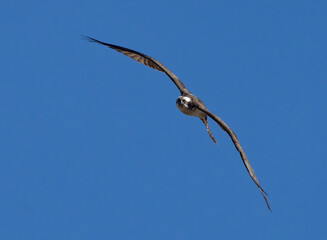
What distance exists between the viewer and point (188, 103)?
18.7 meters

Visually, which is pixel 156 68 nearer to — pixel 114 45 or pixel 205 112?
pixel 114 45

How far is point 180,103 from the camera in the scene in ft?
61.5

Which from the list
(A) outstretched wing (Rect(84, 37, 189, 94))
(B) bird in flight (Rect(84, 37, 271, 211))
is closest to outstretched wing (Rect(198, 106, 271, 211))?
(B) bird in flight (Rect(84, 37, 271, 211))

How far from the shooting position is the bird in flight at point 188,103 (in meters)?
16.6

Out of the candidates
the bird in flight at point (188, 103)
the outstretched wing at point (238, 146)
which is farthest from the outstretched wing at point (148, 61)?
the outstretched wing at point (238, 146)

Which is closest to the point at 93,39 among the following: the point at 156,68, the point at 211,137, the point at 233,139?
the point at 156,68

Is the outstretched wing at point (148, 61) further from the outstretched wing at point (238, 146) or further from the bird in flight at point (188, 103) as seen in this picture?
the outstretched wing at point (238, 146)

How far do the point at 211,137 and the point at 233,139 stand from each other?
12.3ft

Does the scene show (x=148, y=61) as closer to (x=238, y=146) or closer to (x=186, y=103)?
(x=186, y=103)

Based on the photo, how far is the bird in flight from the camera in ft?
54.5

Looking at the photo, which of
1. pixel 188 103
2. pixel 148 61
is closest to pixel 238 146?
pixel 188 103

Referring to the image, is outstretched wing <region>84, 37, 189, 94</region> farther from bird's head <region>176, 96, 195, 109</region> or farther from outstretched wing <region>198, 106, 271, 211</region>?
outstretched wing <region>198, 106, 271, 211</region>

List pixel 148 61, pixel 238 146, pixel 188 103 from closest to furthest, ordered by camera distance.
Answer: pixel 238 146, pixel 188 103, pixel 148 61

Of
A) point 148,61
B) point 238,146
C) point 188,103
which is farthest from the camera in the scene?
point 148,61
